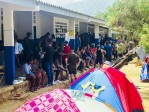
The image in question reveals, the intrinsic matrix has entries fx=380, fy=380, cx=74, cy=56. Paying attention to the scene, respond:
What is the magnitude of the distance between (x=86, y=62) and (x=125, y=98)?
10.6m

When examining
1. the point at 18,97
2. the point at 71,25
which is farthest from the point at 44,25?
the point at 18,97

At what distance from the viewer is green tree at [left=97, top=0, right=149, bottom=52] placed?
1394 centimetres

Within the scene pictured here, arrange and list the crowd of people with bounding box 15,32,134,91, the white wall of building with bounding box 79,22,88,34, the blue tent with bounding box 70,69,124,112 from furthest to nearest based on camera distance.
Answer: the white wall of building with bounding box 79,22,88,34 < the crowd of people with bounding box 15,32,134,91 < the blue tent with bounding box 70,69,124,112

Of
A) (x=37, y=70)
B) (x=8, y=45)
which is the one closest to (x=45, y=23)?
(x=37, y=70)

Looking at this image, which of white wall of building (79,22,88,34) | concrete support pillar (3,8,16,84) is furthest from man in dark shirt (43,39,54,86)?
white wall of building (79,22,88,34)

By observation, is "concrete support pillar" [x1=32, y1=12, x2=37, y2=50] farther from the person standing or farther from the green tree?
the green tree

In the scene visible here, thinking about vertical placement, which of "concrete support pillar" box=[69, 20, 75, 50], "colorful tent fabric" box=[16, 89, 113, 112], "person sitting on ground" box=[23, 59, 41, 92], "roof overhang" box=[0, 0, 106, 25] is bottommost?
"person sitting on ground" box=[23, 59, 41, 92]

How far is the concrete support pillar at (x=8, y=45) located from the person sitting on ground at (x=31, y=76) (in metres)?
0.59

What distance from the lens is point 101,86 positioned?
7934mm

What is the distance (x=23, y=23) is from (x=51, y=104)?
10822 millimetres

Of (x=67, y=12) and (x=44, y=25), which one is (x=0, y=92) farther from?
(x=44, y=25)

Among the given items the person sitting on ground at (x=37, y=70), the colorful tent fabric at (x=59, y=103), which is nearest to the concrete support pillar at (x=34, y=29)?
the person sitting on ground at (x=37, y=70)

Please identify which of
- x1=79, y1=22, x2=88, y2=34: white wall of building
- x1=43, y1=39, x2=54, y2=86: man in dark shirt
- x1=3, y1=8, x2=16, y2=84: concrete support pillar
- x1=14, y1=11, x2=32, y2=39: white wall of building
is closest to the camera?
x1=3, y1=8, x2=16, y2=84: concrete support pillar

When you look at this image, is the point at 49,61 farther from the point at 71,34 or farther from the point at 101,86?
the point at 71,34
